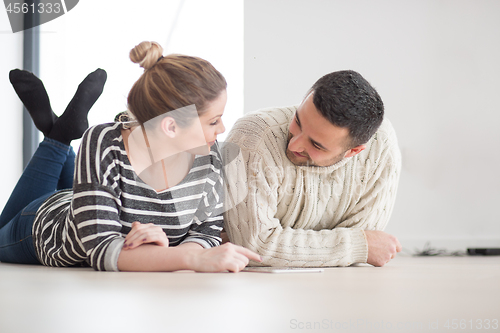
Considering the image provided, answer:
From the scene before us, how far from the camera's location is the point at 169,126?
1020mm

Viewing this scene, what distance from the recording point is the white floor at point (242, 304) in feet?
1.51

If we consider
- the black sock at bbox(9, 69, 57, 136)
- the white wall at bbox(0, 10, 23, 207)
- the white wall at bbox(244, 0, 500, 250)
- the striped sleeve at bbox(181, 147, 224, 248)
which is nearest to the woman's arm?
the striped sleeve at bbox(181, 147, 224, 248)

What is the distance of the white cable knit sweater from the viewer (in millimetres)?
1113

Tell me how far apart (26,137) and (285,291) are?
2271 mm

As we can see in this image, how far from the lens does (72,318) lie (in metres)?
0.49

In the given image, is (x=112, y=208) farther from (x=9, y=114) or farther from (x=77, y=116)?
(x=9, y=114)

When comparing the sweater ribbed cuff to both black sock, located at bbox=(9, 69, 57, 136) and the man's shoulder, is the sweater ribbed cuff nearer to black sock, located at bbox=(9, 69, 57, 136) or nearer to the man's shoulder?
the man's shoulder

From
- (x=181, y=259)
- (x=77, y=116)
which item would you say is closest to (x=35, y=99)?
(x=77, y=116)

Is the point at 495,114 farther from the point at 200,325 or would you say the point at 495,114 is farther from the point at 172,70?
the point at 200,325

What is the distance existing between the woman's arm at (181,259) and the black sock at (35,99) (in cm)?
73

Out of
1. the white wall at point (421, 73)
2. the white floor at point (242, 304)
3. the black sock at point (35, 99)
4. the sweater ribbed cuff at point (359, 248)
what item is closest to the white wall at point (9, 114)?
the black sock at point (35, 99)

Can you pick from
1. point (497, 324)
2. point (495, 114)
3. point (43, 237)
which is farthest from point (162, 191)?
point (495, 114)

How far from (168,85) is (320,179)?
0.51 metres

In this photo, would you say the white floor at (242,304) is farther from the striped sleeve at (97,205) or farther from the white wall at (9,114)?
the white wall at (9,114)
